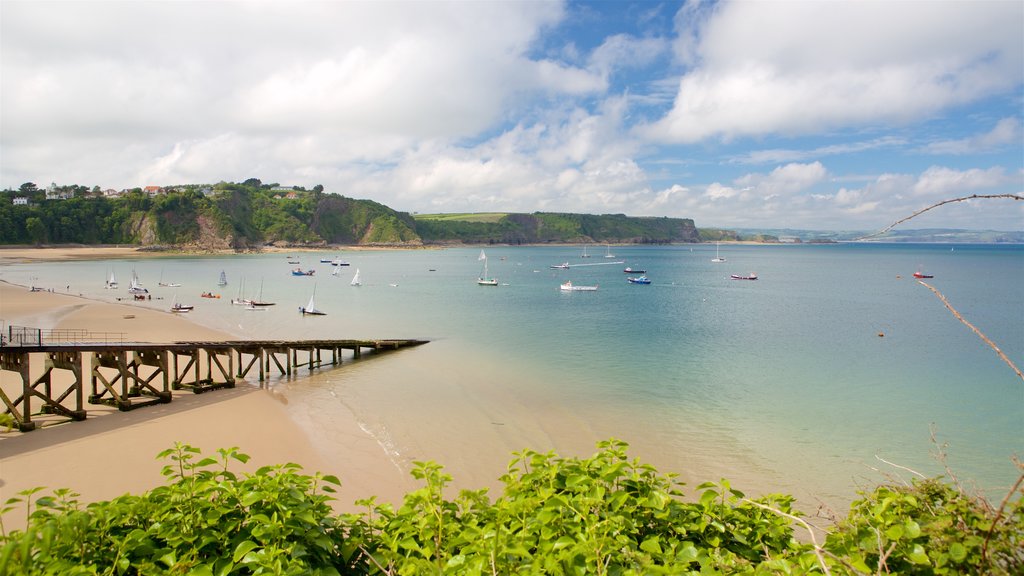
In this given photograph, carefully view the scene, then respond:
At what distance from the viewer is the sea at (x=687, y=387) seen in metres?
15.5

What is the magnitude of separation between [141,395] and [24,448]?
595 cm

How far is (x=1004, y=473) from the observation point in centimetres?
1525

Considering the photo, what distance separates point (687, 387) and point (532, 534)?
22254 millimetres

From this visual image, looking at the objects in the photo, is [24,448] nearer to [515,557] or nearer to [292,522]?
[292,522]

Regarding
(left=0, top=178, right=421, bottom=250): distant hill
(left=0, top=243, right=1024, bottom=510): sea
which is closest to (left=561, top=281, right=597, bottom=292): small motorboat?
(left=0, top=243, right=1024, bottom=510): sea

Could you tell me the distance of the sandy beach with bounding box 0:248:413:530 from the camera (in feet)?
40.9

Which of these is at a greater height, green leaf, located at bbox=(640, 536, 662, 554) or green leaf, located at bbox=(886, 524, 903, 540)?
green leaf, located at bbox=(886, 524, 903, 540)

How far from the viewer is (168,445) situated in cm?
1516

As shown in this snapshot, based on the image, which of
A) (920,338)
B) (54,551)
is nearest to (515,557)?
(54,551)

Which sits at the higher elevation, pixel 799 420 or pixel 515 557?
pixel 515 557

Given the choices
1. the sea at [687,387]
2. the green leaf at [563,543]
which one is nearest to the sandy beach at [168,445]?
the sea at [687,387]

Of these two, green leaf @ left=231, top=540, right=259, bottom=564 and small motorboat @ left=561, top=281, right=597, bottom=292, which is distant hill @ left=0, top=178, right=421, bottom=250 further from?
green leaf @ left=231, top=540, right=259, bottom=564

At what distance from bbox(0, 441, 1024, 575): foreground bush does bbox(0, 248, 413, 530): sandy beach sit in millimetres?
8869

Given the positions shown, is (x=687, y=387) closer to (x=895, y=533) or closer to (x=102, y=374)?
(x=895, y=533)
